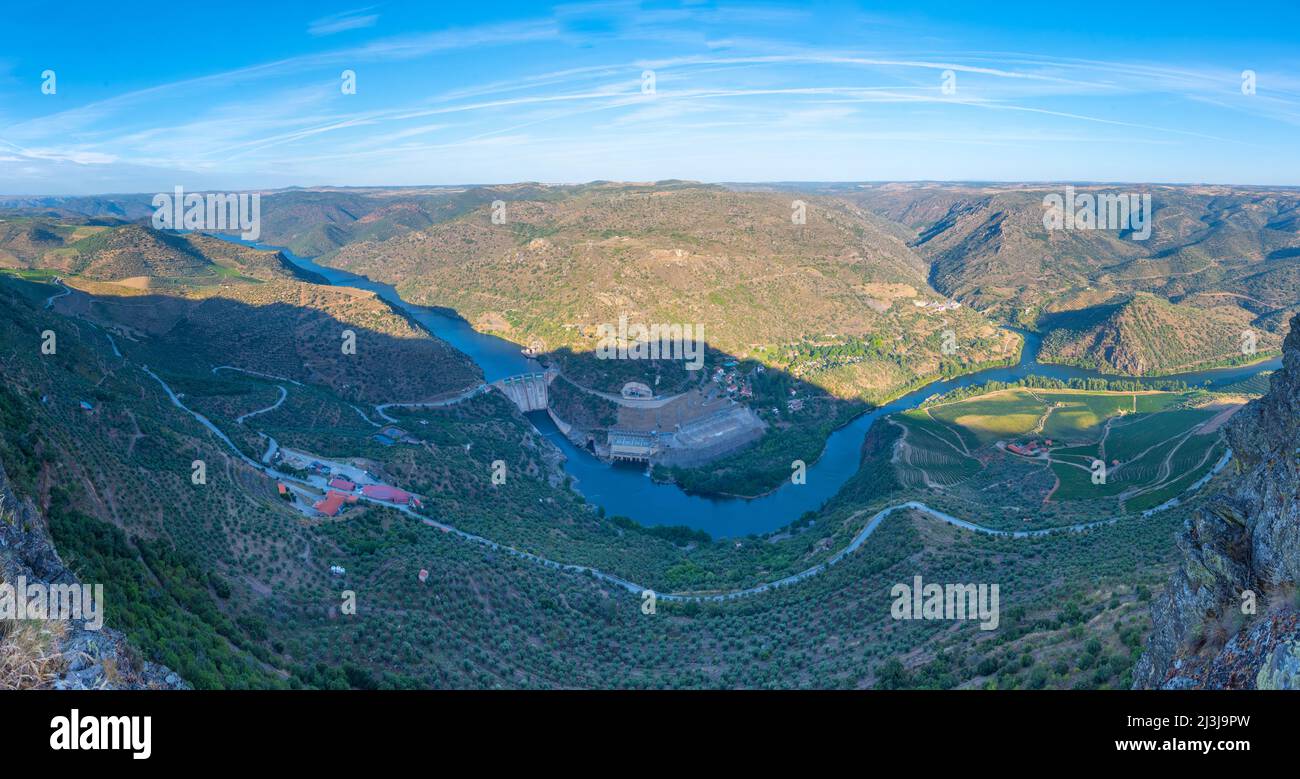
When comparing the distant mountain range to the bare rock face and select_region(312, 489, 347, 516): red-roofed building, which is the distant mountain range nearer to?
select_region(312, 489, 347, 516): red-roofed building

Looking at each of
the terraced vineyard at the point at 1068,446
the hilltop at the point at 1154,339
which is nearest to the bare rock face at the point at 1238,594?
the terraced vineyard at the point at 1068,446

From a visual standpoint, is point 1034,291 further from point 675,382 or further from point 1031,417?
point 675,382

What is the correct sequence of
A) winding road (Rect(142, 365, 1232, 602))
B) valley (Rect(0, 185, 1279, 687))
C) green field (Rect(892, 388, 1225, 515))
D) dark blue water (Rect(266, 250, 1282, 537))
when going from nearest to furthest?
valley (Rect(0, 185, 1279, 687))
winding road (Rect(142, 365, 1232, 602))
green field (Rect(892, 388, 1225, 515))
dark blue water (Rect(266, 250, 1282, 537))

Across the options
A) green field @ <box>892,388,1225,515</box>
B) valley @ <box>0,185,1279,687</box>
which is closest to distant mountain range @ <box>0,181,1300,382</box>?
valley @ <box>0,185,1279,687</box>

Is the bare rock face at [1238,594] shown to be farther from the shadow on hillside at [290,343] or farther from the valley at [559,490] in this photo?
the shadow on hillside at [290,343]

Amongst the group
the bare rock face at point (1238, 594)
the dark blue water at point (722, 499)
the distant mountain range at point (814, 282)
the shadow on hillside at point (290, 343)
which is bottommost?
the dark blue water at point (722, 499)
